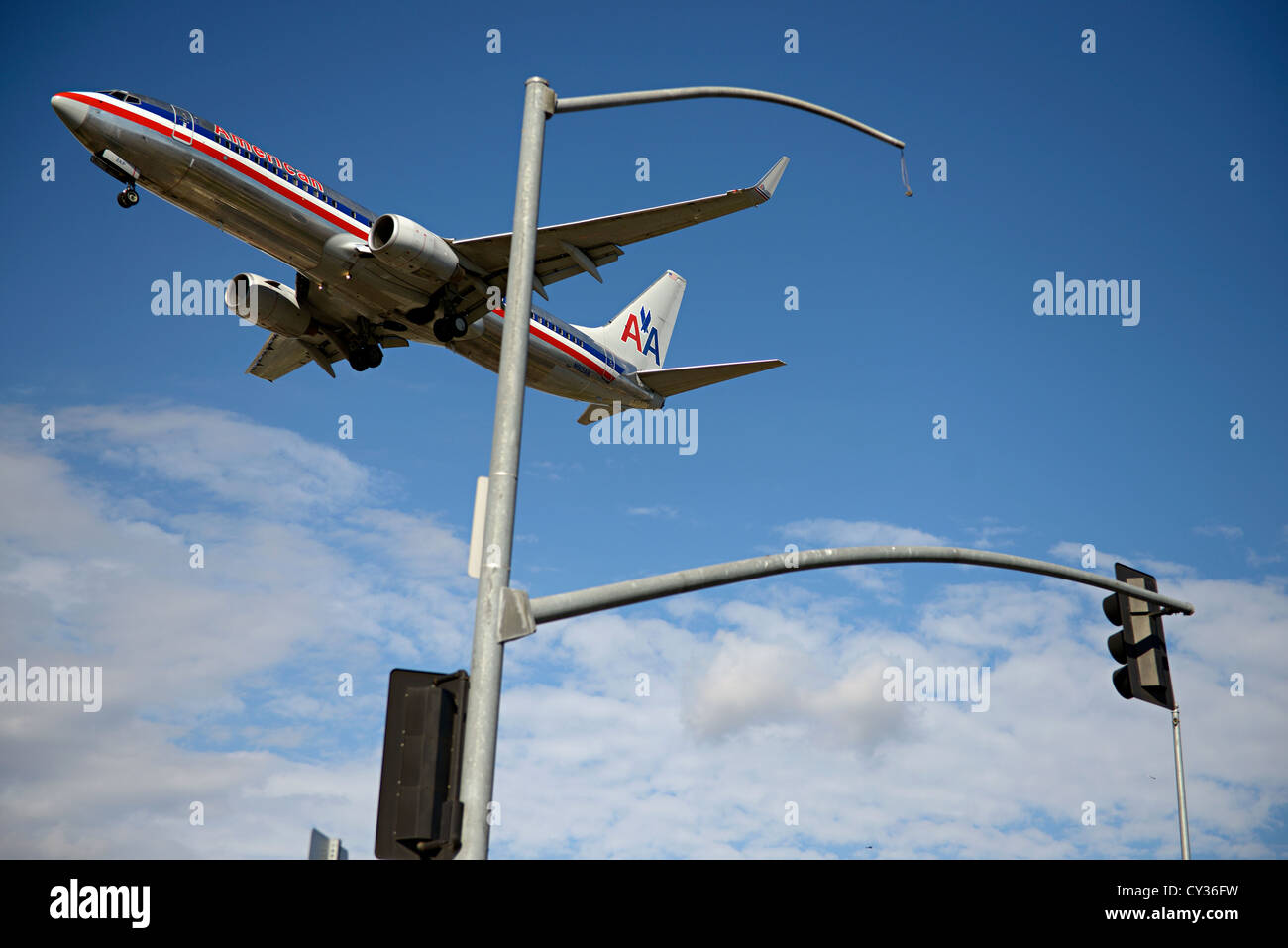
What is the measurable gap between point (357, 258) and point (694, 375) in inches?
434

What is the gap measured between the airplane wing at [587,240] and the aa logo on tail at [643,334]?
11648 mm

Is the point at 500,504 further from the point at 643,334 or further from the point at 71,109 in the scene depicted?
the point at 643,334

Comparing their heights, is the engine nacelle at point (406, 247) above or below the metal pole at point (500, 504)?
above

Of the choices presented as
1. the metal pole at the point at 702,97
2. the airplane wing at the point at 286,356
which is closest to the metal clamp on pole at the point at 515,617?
the metal pole at the point at 702,97

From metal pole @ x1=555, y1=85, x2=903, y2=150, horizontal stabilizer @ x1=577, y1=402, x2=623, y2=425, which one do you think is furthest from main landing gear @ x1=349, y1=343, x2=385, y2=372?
metal pole @ x1=555, y1=85, x2=903, y2=150

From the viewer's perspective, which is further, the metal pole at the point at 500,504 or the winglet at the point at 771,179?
the winglet at the point at 771,179

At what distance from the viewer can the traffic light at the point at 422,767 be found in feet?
19.5

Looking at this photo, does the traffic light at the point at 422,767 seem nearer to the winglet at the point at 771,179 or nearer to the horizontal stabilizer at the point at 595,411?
the winglet at the point at 771,179

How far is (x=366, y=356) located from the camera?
30938mm

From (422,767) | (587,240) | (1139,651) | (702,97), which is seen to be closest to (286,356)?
(587,240)
